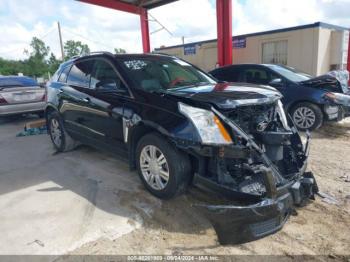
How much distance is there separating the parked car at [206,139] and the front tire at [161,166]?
0.01 m

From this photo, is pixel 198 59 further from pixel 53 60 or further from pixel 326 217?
pixel 53 60

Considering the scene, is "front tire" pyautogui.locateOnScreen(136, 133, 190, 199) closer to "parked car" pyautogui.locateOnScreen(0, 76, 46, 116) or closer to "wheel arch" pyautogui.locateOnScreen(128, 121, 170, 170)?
"wheel arch" pyautogui.locateOnScreen(128, 121, 170, 170)

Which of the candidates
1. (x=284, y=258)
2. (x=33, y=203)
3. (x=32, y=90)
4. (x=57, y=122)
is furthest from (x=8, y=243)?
(x=32, y=90)

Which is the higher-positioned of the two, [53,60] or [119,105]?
[53,60]

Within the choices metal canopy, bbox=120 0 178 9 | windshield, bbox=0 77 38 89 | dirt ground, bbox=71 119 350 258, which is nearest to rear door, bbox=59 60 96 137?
dirt ground, bbox=71 119 350 258

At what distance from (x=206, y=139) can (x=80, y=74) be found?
289 cm

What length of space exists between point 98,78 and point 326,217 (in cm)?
336

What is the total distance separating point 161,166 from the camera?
325cm

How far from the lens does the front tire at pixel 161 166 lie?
305 centimetres

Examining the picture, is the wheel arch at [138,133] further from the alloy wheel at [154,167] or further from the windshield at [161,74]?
the windshield at [161,74]

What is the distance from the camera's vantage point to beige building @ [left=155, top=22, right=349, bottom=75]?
14.4m

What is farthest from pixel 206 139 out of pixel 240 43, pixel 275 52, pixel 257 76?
pixel 240 43

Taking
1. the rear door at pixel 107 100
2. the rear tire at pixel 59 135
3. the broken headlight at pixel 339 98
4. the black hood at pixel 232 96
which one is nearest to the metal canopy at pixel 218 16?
the broken headlight at pixel 339 98

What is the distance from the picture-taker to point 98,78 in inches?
169
